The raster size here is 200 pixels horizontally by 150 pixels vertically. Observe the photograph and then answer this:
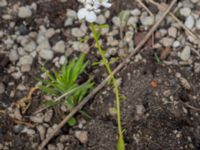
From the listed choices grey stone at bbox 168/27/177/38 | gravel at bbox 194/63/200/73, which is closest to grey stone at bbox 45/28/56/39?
grey stone at bbox 168/27/177/38

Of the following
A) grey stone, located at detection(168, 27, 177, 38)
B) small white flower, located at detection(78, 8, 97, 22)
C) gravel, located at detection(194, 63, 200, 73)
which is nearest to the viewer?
small white flower, located at detection(78, 8, 97, 22)

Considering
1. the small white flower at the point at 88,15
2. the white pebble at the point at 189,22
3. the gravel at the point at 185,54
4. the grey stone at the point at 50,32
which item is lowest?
the gravel at the point at 185,54

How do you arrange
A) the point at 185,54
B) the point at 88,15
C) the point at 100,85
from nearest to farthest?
the point at 88,15
the point at 100,85
the point at 185,54

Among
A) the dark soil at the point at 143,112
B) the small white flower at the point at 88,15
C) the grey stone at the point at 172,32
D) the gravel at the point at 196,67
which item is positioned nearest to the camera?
the small white flower at the point at 88,15

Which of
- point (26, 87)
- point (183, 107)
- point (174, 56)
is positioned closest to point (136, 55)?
point (174, 56)

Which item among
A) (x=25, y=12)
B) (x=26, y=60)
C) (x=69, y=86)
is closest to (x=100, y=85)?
(x=69, y=86)

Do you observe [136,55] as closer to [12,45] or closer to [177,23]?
[177,23]

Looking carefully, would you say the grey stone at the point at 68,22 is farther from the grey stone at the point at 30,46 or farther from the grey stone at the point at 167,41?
the grey stone at the point at 167,41

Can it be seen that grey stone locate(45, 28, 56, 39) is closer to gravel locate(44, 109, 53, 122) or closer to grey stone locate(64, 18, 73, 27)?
grey stone locate(64, 18, 73, 27)

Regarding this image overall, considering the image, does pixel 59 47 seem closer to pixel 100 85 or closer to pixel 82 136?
pixel 100 85

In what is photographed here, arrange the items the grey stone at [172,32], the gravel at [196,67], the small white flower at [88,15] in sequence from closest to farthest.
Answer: the small white flower at [88,15], the gravel at [196,67], the grey stone at [172,32]

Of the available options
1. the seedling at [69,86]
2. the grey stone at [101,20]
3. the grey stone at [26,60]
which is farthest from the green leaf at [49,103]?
the grey stone at [101,20]
